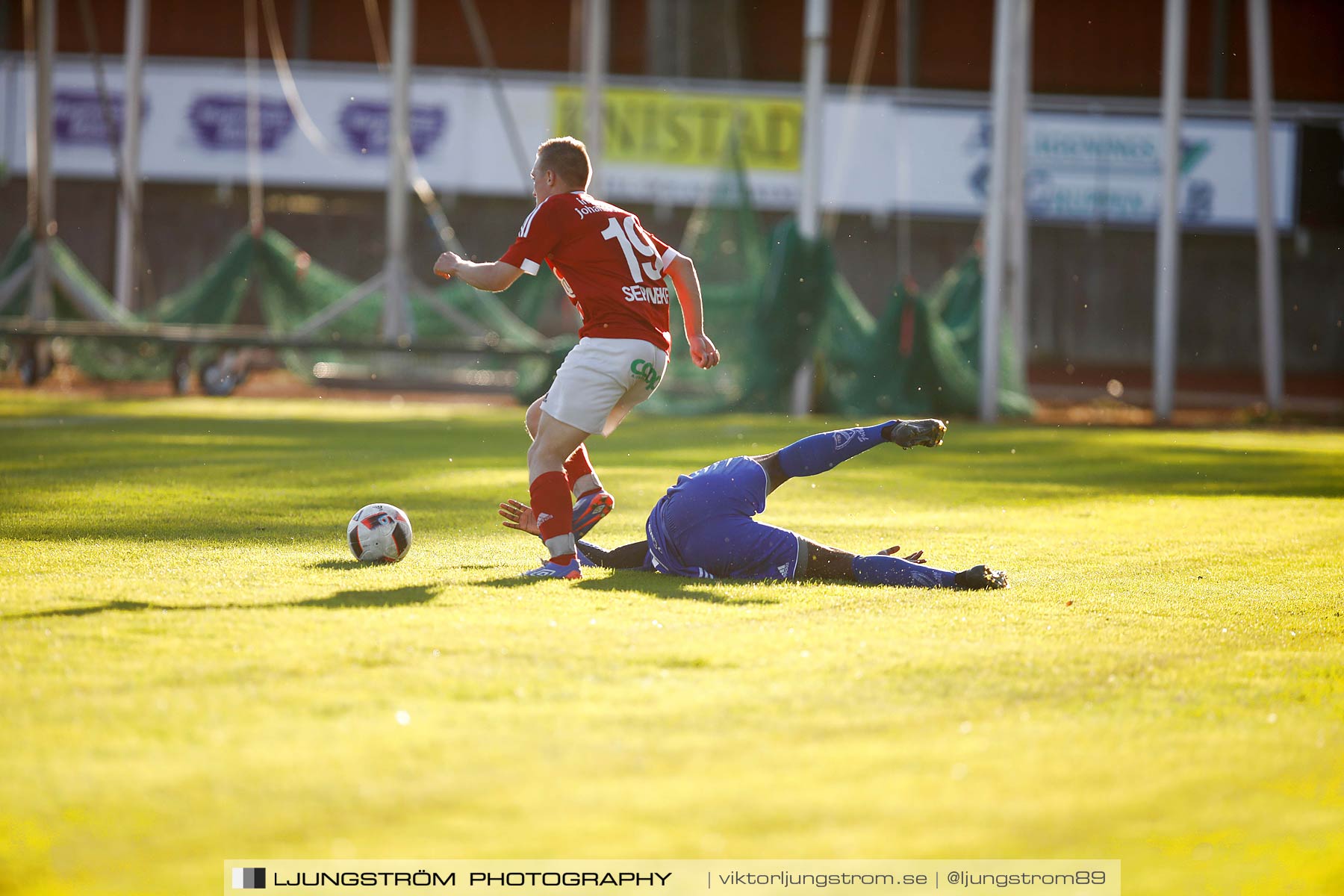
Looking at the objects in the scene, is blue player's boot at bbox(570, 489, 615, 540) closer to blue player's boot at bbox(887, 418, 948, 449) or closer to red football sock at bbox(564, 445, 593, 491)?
red football sock at bbox(564, 445, 593, 491)

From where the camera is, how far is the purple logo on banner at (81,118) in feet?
83.5

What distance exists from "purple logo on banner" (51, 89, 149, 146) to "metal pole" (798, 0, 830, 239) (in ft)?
42.1

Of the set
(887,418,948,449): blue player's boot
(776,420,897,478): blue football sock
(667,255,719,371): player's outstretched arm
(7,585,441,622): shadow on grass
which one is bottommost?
(7,585,441,622): shadow on grass

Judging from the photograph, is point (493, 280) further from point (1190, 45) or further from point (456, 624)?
point (1190, 45)

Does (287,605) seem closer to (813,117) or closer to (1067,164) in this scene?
(813,117)

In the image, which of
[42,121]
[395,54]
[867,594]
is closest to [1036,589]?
[867,594]

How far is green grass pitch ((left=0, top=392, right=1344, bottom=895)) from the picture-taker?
291 centimetres

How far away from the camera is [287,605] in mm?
5109

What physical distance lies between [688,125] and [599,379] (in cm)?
1992

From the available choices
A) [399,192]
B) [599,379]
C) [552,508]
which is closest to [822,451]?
[599,379]

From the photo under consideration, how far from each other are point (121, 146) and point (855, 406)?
1354cm

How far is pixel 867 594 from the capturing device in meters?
5.70

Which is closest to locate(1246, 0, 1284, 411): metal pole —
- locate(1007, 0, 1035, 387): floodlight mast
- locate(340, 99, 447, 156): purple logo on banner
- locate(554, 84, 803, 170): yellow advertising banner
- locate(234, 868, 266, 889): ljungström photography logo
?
locate(1007, 0, 1035, 387): floodlight mast

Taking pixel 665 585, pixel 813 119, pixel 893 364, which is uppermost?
pixel 813 119
